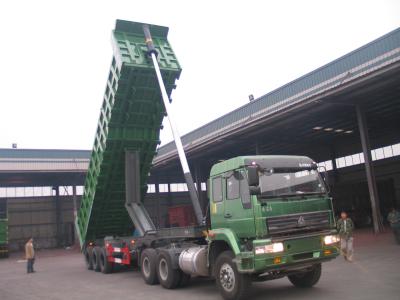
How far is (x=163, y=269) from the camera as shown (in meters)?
10.8

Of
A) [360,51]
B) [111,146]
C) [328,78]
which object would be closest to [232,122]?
[328,78]

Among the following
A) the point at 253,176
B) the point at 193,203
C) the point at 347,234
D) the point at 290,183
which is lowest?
the point at 347,234

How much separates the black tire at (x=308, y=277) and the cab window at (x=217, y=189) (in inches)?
102

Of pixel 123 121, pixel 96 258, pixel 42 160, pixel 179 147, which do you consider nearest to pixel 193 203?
pixel 179 147

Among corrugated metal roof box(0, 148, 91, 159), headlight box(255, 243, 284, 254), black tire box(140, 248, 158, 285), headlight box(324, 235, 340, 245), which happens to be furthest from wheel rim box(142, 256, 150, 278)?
corrugated metal roof box(0, 148, 91, 159)

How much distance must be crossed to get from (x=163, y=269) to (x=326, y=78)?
17912 mm

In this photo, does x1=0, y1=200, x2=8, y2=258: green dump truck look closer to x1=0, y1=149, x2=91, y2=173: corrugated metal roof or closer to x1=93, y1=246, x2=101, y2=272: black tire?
x1=0, y1=149, x2=91, y2=173: corrugated metal roof

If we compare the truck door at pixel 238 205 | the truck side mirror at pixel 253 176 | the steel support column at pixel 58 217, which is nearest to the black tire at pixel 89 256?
the truck door at pixel 238 205

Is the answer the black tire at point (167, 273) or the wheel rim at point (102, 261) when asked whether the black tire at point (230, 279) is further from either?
the wheel rim at point (102, 261)

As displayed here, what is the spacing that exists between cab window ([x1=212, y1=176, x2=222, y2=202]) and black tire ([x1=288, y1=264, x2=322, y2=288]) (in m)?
2.60

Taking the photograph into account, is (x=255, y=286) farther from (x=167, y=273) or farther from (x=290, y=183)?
(x=290, y=183)

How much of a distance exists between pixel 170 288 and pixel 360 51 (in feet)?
58.8

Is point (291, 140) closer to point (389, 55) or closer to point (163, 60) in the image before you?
point (389, 55)

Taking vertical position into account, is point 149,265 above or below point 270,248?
below
